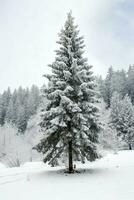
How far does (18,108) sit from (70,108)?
83.3 m

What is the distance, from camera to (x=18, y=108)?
100625 millimetres

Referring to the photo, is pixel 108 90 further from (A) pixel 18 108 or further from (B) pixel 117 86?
(A) pixel 18 108

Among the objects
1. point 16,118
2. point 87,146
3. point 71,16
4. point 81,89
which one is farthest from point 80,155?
point 16,118

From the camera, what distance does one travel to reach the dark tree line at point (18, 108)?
95750 millimetres

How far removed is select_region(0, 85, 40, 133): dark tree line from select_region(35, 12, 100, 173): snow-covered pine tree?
236 feet

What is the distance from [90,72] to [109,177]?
25.2 feet

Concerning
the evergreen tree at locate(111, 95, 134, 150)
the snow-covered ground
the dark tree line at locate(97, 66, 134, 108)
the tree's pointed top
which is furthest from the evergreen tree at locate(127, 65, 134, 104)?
the snow-covered ground

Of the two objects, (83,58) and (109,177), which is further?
(83,58)

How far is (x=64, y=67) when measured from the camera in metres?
20.7

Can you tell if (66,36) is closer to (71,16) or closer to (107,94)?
(71,16)

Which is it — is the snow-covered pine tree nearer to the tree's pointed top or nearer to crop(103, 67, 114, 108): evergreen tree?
the tree's pointed top

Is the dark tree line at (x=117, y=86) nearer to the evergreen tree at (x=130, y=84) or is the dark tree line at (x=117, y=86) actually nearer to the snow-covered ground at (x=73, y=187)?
the evergreen tree at (x=130, y=84)

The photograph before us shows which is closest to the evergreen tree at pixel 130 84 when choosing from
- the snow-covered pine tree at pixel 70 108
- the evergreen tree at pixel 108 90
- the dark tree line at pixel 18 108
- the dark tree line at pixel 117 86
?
the dark tree line at pixel 117 86

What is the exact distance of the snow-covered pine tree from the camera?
19.3 m
